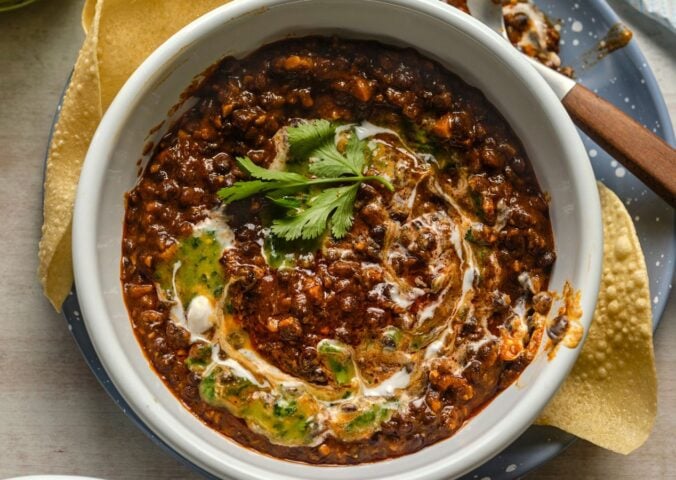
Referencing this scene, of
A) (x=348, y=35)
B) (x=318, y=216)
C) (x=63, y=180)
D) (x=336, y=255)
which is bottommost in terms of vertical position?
(x=63, y=180)

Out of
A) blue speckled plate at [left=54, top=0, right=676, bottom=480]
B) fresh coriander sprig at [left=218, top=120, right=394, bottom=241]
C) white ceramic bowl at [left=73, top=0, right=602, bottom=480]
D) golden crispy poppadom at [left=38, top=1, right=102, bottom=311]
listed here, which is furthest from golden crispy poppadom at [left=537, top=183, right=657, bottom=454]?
golden crispy poppadom at [left=38, top=1, right=102, bottom=311]

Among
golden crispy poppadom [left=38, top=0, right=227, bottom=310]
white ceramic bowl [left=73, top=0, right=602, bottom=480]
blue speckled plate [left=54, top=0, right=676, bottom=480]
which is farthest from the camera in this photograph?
blue speckled plate [left=54, top=0, right=676, bottom=480]

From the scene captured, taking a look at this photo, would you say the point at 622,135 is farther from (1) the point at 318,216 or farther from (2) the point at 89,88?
(2) the point at 89,88

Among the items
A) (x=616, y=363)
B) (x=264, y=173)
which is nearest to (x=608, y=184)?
(x=616, y=363)

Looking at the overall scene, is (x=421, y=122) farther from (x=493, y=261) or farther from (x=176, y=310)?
(x=176, y=310)

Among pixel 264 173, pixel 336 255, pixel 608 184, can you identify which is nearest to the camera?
pixel 264 173

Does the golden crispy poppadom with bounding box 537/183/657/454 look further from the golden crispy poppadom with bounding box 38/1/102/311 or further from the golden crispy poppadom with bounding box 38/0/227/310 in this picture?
the golden crispy poppadom with bounding box 38/1/102/311

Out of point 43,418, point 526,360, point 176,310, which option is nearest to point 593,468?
point 526,360
